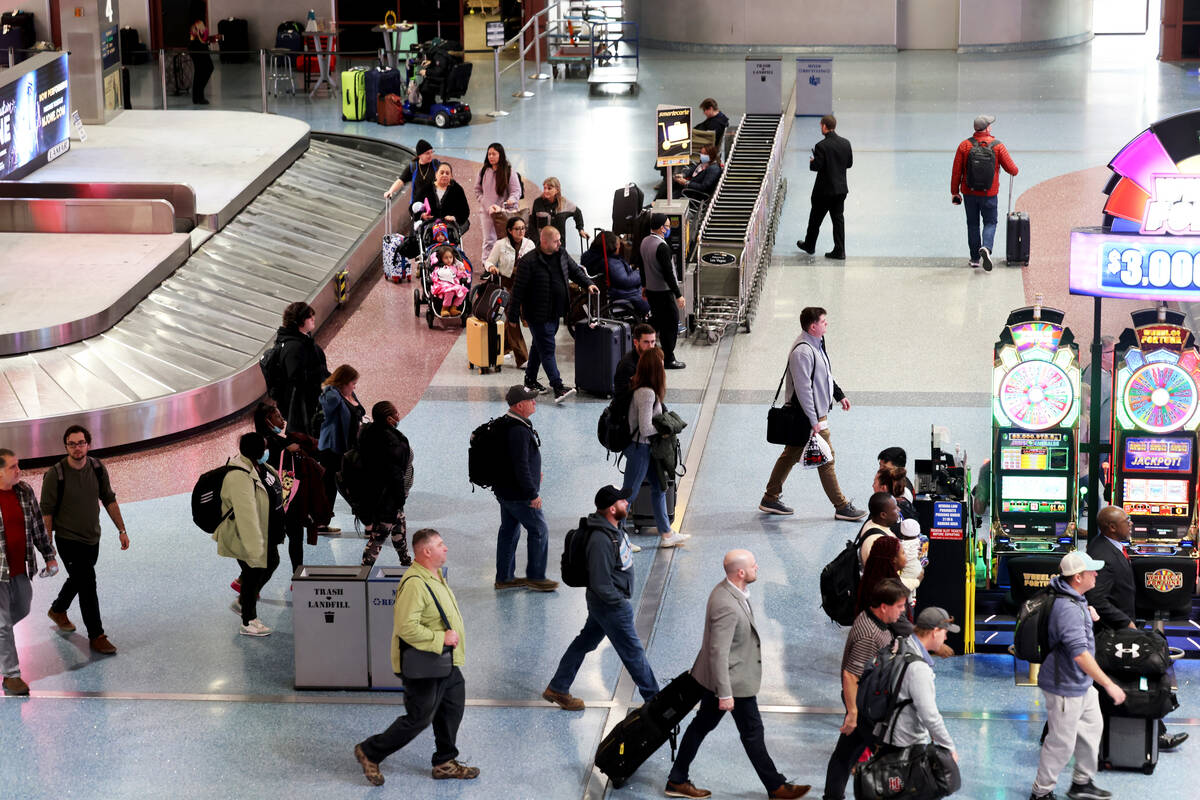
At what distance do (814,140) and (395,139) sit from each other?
21.6ft

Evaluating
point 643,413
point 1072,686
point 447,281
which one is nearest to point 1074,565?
point 1072,686

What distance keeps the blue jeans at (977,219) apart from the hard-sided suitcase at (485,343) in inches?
236

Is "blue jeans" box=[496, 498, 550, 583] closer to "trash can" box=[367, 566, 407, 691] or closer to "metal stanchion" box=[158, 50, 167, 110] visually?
"trash can" box=[367, 566, 407, 691]

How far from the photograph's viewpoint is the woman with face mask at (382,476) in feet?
34.0

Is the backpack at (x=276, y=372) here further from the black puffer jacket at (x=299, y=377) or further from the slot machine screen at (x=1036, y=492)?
the slot machine screen at (x=1036, y=492)

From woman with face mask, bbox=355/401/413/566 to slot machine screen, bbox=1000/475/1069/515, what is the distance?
12.0ft

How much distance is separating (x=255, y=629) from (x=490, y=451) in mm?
1802

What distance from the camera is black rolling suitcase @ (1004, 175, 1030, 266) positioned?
18.3 m

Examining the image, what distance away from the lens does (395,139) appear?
1029 inches

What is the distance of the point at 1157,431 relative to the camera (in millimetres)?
9656

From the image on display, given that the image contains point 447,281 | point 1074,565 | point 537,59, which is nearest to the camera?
point 1074,565

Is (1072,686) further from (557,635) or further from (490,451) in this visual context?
(490,451)

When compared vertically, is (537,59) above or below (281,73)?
above

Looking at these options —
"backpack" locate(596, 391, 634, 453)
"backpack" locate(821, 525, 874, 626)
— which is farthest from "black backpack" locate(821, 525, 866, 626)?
"backpack" locate(596, 391, 634, 453)
